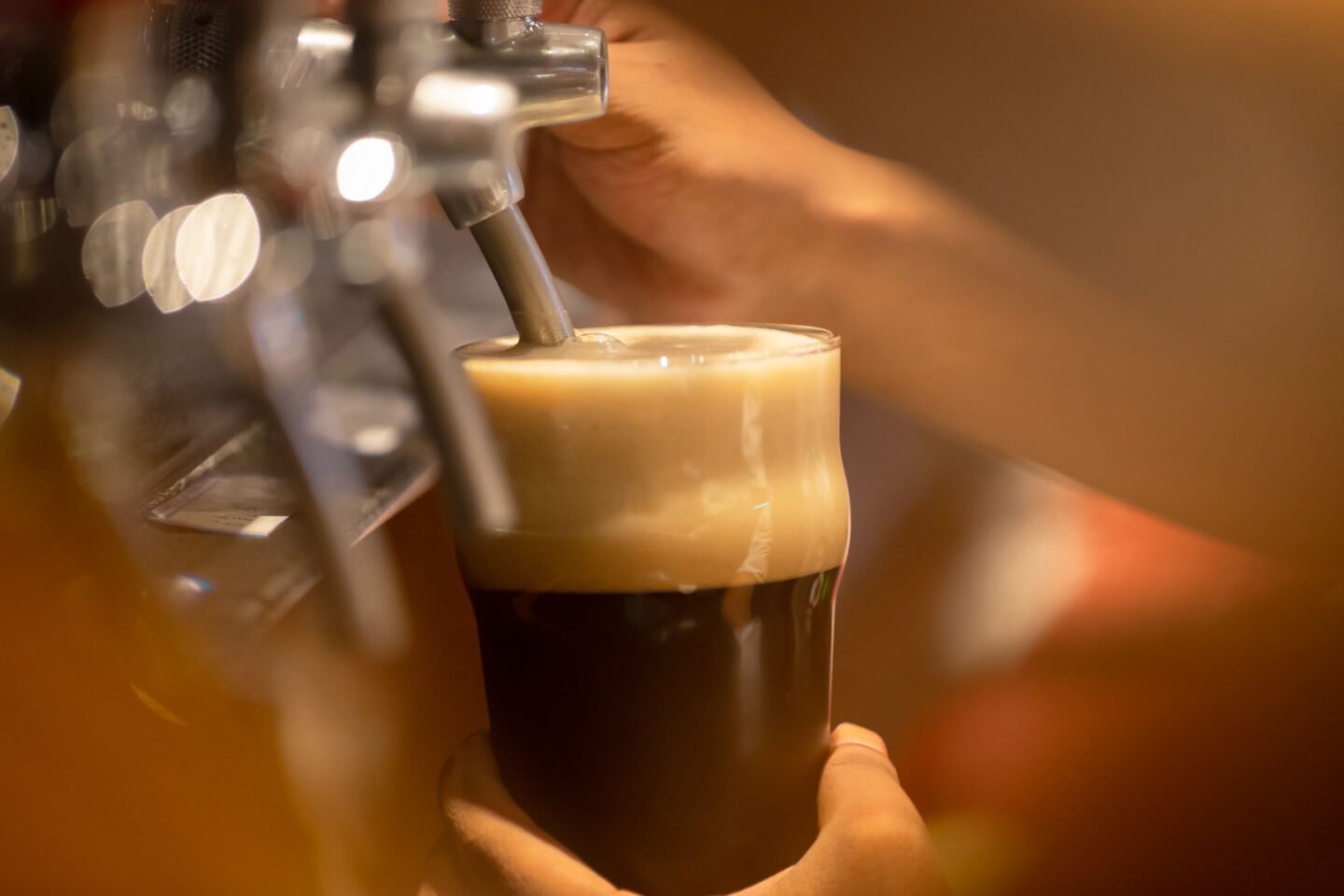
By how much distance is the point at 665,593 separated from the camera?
0.42 m

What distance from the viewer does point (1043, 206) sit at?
1.87 feet

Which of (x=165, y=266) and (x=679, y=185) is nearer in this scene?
(x=165, y=266)

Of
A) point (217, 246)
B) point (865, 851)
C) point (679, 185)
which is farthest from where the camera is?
point (679, 185)

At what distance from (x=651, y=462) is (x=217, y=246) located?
16 centimetres

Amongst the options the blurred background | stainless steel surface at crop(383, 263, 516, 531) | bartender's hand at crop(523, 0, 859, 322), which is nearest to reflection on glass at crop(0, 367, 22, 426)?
the blurred background

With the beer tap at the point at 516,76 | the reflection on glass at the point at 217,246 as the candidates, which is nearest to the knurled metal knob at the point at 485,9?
the beer tap at the point at 516,76

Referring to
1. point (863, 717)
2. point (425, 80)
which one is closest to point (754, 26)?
point (425, 80)

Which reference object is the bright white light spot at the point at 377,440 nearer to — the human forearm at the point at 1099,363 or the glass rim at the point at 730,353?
the glass rim at the point at 730,353

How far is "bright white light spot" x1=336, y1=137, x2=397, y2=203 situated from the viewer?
13.2 inches

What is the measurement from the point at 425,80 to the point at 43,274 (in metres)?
0.14

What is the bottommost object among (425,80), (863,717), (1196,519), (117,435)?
(863,717)

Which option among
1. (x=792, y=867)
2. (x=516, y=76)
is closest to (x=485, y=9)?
(x=516, y=76)

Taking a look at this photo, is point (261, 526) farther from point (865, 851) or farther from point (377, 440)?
point (865, 851)

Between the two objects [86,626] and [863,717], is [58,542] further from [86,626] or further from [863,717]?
[863,717]
